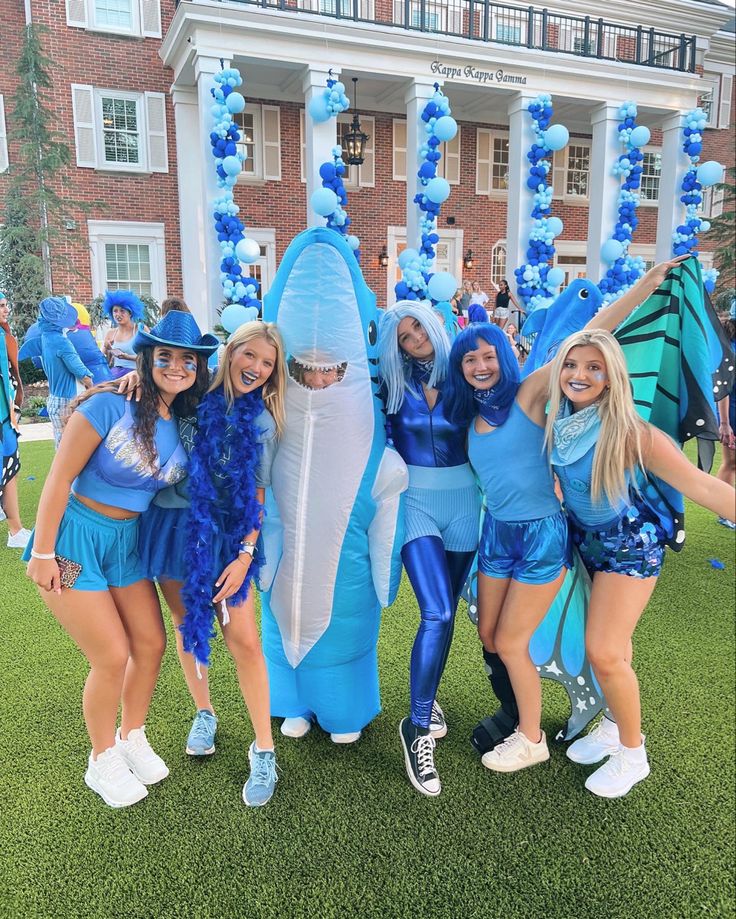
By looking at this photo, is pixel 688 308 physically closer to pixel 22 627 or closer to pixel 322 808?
pixel 322 808

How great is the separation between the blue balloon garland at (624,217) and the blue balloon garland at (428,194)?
12.8 feet

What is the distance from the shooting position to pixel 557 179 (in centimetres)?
1597

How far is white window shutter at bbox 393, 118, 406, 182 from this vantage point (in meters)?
14.3

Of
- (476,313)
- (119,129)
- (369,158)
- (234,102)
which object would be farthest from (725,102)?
(476,313)

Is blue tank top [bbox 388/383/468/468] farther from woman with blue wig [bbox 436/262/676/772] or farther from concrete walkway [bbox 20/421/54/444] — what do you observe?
concrete walkway [bbox 20/421/54/444]

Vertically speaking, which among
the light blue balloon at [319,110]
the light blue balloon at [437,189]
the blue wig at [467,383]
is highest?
the light blue balloon at [319,110]

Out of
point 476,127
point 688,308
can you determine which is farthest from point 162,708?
point 476,127

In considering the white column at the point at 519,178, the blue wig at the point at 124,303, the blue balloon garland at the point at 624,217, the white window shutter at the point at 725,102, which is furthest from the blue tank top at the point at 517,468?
the white window shutter at the point at 725,102

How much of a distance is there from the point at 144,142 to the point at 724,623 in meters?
12.9

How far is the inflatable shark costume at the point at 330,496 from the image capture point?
2375mm

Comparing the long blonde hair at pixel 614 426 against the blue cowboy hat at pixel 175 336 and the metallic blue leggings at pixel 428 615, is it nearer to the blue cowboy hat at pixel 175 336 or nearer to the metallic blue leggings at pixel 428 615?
the metallic blue leggings at pixel 428 615

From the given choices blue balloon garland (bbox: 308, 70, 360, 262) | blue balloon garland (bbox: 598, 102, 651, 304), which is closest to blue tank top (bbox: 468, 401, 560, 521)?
blue balloon garland (bbox: 308, 70, 360, 262)

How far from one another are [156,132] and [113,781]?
42.6 feet

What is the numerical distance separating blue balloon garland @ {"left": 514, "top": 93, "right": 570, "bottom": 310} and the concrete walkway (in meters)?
8.08
